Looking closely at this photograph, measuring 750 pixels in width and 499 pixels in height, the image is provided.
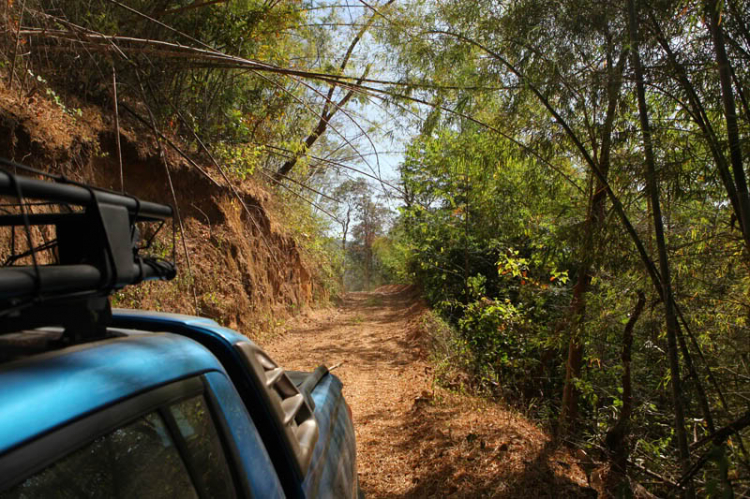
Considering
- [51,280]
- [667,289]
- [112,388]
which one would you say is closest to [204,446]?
[112,388]

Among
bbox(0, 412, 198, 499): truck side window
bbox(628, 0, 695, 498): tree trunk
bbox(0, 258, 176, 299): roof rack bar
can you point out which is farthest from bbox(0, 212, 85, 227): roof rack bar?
bbox(628, 0, 695, 498): tree trunk

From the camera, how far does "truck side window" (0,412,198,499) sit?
2.60 ft

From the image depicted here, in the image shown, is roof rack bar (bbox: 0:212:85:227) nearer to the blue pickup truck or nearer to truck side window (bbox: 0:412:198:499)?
A: the blue pickup truck

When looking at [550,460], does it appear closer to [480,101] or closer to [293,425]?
[293,425]

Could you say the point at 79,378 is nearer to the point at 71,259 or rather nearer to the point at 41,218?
the point at 71,259

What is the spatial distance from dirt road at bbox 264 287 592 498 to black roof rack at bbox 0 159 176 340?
11.5 feet

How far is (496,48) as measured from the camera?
13.6 ft

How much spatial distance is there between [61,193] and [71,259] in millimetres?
257

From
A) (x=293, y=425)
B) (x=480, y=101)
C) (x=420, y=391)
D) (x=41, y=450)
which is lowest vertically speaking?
(x=420, y=391)

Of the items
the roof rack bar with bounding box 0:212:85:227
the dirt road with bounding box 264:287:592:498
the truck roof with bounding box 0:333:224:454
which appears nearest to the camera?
the truck roof with bounding box 0:333:224:454

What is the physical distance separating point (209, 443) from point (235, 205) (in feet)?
29.5

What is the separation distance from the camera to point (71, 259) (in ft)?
3.79

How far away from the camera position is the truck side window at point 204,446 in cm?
116

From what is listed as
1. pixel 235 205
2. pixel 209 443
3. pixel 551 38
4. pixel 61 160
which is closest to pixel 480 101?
pixel 551 38
